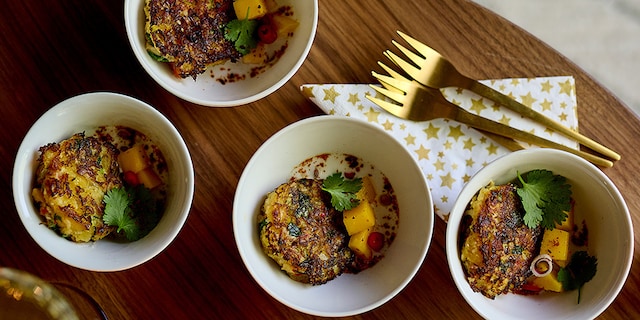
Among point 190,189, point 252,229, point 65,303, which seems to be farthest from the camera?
point 252,229

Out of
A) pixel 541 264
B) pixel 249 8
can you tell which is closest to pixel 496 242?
pixel 541 264

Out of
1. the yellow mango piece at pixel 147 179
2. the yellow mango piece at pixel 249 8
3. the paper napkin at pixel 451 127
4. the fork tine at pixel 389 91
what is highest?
the yellow mango piece at pixel 249 8

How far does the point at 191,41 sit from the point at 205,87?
145 millimetres

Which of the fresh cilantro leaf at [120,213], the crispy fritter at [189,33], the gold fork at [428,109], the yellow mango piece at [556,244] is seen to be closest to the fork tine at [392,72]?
the gold fork at [428,109]

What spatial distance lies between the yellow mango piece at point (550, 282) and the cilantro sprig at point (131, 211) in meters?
1.13

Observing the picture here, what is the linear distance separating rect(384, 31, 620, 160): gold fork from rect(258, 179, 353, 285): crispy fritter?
0.45 m

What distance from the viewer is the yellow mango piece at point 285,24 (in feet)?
6.71

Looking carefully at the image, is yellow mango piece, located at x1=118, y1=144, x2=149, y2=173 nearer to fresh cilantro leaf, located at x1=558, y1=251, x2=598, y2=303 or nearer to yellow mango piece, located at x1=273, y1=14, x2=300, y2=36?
yellow mango piece, located at x1=273, y1=14, x2=300, y2=36

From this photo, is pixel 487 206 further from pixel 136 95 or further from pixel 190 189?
pixel 136 95

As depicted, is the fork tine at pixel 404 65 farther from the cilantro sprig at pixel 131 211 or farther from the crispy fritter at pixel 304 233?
the cilantro sprig at pixel 131 211

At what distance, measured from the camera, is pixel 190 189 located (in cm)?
184

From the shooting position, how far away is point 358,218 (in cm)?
197

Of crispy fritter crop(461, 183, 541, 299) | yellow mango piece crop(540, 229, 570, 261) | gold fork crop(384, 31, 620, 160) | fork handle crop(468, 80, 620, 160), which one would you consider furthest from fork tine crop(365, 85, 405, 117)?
yellow mango piece crop(540, 229, 570, 261)

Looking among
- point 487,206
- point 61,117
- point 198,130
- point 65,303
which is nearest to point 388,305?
point 487,206
